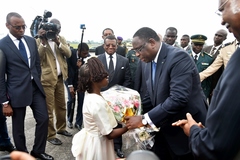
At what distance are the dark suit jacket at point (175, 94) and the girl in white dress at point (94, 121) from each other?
16.1 inches

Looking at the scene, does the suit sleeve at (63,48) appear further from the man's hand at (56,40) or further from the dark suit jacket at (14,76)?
the dark suit jacket at (14,76)

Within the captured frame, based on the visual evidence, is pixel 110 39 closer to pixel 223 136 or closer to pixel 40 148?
pixel 40 148

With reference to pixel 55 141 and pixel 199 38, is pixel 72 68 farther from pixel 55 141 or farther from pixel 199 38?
pixel 199 38

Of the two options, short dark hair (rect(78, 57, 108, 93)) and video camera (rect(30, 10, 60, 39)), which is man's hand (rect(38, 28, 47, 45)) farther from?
short dark hair (rect(78, 57, 108, 93))

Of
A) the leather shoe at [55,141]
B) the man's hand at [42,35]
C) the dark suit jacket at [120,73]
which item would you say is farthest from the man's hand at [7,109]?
the dark suit jacket at [120,73]

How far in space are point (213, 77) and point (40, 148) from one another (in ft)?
12.3

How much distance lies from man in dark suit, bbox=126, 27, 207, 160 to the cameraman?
225 centimetres

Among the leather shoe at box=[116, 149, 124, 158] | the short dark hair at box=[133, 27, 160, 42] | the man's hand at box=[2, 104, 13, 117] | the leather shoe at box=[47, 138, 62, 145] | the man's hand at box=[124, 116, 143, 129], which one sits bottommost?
the leather shoe at box=[47, 138, 62, 145]

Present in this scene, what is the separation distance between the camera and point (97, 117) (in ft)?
6.66

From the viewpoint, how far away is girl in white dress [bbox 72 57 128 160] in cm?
205

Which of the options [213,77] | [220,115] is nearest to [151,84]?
[220,115]

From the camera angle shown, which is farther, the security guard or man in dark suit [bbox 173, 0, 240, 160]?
the security guard

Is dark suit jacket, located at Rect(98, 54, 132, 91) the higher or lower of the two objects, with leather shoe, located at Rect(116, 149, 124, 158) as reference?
higher

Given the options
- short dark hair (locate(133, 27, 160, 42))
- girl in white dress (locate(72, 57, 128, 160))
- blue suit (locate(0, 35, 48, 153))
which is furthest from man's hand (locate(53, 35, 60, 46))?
short dark hair (locate(133, 27, 160, 42))
